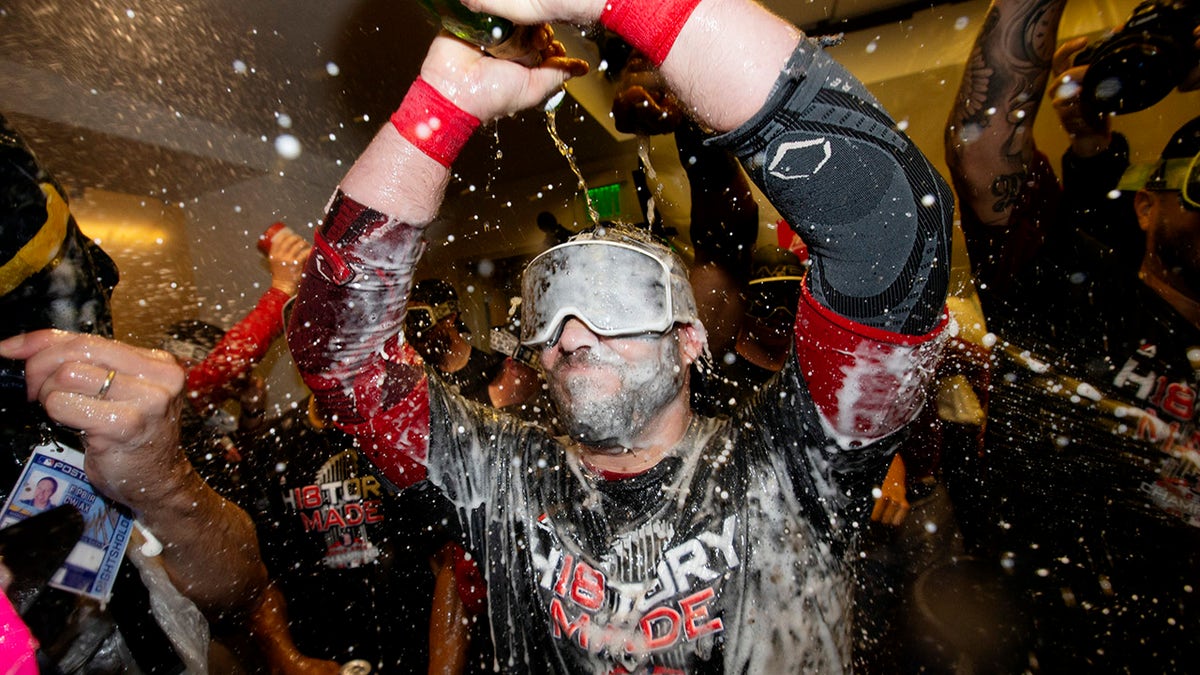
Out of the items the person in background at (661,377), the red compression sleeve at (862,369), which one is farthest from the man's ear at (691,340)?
the red compression sleeve at (862,369)

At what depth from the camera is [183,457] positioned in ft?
6.62

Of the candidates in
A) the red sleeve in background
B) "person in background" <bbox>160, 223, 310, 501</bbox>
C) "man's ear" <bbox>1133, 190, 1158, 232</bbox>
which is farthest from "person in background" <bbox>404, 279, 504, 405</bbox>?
"man's ear" <bbox>1133, 190, 1158, 232</bbox>

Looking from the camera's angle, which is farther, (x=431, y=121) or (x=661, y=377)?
(x=661, y=377)

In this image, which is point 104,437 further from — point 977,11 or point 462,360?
point 977,11

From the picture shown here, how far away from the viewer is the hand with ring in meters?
1.59

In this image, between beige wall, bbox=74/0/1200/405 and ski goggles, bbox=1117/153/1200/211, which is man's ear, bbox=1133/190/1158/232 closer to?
ski goggles, bbox=1117/153/1200/211

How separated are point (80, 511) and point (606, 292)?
1982 mm

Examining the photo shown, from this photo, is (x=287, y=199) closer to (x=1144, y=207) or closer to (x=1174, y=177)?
(x=1174, y=177)

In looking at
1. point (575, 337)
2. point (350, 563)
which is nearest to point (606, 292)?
point (575, 337)

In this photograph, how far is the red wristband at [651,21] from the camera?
→ 4.05ft

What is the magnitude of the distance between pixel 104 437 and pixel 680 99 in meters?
2.09

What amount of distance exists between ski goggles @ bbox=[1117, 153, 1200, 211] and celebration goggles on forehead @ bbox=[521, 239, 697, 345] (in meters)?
2.66

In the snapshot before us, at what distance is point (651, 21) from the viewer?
124 centimetres

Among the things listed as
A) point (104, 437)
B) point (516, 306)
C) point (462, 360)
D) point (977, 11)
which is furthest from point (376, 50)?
Result: point (977, 11)
